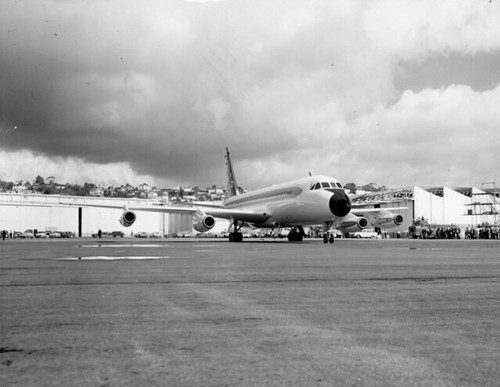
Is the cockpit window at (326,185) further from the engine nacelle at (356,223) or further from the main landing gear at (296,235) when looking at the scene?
the engine nacelle at (356,223)

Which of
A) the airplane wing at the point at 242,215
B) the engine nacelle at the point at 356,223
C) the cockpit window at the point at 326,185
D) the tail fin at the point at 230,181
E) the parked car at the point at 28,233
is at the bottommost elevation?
the parked car at the point at 28,233

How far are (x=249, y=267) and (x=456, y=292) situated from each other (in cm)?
665

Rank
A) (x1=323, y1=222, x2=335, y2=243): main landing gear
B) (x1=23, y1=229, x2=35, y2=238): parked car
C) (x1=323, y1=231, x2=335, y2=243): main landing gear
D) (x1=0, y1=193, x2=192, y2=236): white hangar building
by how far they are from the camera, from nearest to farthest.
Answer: (x1=323, y1=222, x2=335, y2=243): main landing gear, (x1=323, y1=231, x2=335, y2=243): main landing gear, (x1=23, y1=229, x2=35, y2=238): parked car, (x1=0, y1=193, x2=192, y2=236): white hangar building

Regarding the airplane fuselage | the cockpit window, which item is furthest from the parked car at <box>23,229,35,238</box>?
the cockpit window

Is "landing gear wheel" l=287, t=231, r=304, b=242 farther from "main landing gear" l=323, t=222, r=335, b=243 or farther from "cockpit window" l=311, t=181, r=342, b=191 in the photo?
"cockpit window" l=311, t=181, r=342, b=191

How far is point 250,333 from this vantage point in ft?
18.1

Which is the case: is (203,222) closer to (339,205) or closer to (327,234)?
(327,234)

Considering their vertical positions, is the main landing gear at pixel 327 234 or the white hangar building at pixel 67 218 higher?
the white hangar building at pixel 67 218

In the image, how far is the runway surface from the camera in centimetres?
397

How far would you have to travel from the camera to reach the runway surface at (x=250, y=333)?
3967 millimetres

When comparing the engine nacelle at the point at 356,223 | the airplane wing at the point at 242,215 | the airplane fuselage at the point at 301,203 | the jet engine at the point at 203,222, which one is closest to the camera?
the airplane fuselage at the point at 301,203

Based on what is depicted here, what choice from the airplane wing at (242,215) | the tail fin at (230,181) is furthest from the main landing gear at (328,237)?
the tail fin at (230,181)

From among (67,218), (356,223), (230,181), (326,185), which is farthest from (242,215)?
(67,218)

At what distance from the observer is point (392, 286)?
9812 millimetres
